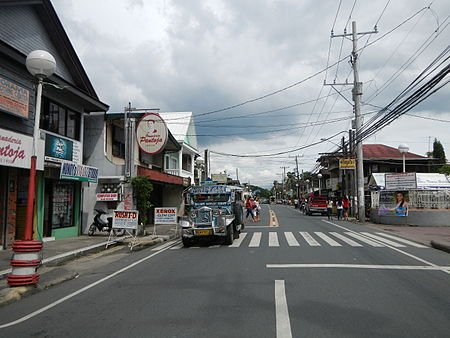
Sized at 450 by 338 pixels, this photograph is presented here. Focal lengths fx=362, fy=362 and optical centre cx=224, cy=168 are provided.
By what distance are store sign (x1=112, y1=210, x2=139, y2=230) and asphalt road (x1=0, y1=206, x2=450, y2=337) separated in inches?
135

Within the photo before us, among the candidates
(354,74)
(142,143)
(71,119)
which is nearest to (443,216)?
(354,74)

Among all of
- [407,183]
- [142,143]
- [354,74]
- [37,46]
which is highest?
[354,74]

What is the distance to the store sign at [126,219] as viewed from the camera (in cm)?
1361

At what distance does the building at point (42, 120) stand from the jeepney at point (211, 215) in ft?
17.5

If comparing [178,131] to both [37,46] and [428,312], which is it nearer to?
[37,46]

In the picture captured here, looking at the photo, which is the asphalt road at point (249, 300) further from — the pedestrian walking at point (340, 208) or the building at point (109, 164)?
the pedestrian walking at point (340, 208)

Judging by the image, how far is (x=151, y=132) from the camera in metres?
18.4

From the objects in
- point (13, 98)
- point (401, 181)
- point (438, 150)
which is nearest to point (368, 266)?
point (13, 98)

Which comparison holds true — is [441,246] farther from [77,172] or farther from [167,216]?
[77,172]

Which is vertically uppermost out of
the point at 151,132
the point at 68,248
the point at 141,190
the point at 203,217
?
the point at 151,132

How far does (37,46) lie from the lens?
14.2 m

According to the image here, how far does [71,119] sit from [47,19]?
4193 millimetres

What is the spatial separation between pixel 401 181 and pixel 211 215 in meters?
16.9

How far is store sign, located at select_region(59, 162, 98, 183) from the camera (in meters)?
14.3
